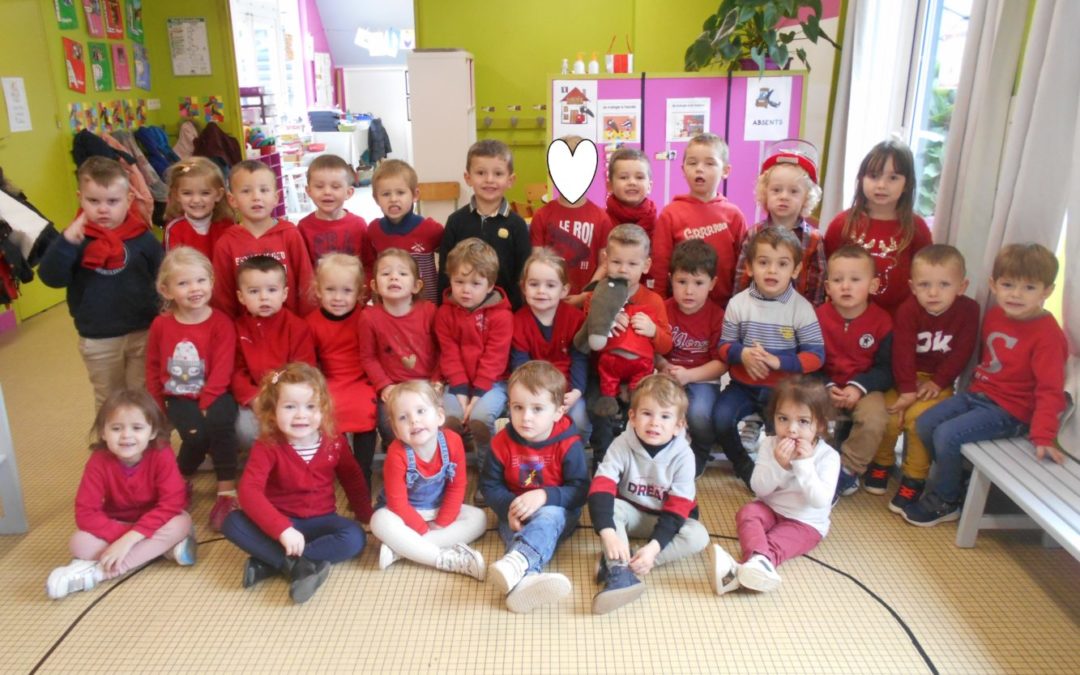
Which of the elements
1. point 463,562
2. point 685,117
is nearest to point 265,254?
point 463,562

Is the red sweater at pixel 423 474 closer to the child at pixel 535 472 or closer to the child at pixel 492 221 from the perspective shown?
the child at pixel 535 472

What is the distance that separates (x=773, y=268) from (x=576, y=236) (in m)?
0.71

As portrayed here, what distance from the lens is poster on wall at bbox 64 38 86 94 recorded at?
465 centimetres

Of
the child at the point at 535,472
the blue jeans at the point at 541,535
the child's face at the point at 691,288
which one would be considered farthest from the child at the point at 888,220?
the blue jeans at the point at 541,535

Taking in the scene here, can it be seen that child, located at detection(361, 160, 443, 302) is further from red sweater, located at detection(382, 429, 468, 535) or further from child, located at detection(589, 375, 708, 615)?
child, located at detection(589, 375, 708, 615)

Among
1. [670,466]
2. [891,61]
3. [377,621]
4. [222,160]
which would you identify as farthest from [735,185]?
[222,160]

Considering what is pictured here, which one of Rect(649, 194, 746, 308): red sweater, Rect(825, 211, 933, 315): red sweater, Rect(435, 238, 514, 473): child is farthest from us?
Rect(649, 194, 746, 308): red sweater

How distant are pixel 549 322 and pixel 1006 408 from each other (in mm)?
1354

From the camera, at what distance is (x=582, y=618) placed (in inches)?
72.8

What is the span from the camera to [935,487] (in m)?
2.27

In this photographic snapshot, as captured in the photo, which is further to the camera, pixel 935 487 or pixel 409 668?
pixel 935 487

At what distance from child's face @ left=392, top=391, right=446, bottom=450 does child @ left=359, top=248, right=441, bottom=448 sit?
33cm

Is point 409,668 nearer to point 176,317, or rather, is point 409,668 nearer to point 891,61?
point 176,317

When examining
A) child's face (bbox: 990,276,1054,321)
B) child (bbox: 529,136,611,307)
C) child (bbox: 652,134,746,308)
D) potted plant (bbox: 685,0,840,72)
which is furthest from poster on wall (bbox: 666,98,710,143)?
child's face (bbox: 990,276,1054,321)
